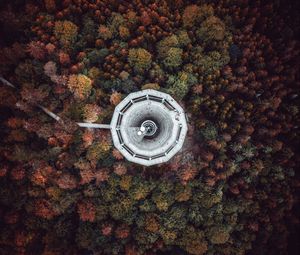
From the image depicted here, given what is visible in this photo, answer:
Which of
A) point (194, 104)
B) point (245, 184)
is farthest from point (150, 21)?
point (245, 184)

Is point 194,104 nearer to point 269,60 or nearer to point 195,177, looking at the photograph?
point 195,177

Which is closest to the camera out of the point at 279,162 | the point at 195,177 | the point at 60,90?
the point at 60,90

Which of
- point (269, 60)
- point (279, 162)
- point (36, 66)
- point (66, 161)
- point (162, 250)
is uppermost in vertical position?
point (269, 60)

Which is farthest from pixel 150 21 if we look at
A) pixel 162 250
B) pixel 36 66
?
pixel 162 250

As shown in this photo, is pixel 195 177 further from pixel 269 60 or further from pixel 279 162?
pixel 269 60

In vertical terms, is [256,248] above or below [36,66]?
below

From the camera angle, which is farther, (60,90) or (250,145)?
(250,145)

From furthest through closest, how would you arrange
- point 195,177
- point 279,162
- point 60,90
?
1. point 279,162
2. point 195,177
3. point 60,90
